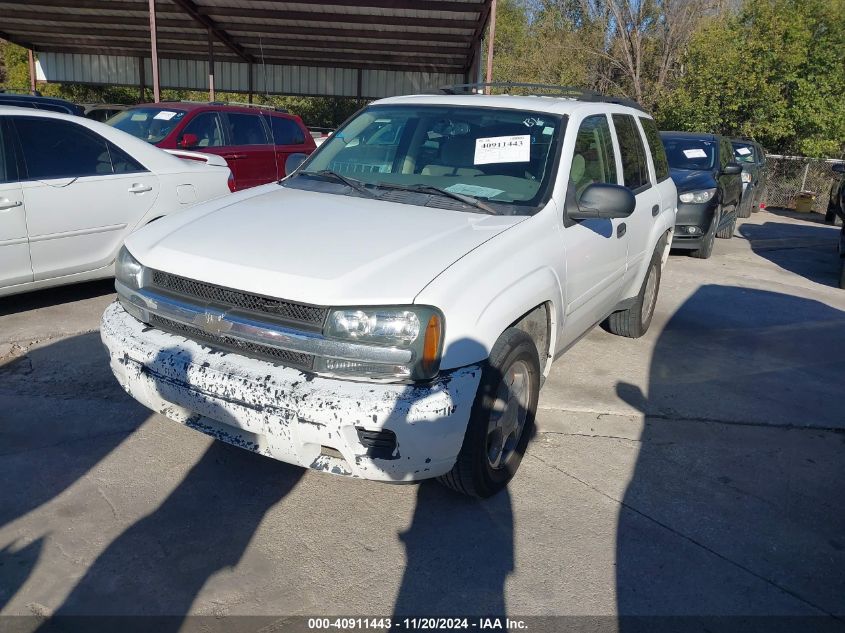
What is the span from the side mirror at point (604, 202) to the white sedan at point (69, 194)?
13.1 ft

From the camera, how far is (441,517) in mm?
3402

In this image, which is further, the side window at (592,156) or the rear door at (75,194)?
the rear door at (75,194)

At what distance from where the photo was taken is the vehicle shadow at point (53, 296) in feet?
19.9

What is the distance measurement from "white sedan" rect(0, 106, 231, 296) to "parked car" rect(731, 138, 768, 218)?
37.9ft

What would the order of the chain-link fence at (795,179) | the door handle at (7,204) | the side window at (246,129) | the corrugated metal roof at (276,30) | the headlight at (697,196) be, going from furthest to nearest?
1. the chain-link fence at (795,179)
2. the corrugated metal roof at (276,30)
3. the headlight at (697,196)
4. the side window at (246,129)
5. the door handle at (7,204)

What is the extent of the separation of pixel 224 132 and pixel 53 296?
3.98 metres

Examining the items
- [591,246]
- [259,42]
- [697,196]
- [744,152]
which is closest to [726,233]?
[744,152]

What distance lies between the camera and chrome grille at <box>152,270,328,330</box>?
290 centimetres

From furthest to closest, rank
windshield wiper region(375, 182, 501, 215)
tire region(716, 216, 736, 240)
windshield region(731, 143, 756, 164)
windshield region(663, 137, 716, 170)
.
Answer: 1. windshield region(731, 143, 756, 164)
2. tire region(716, 216, 736, 240)
3. windshield region(663, 137, 716, 170)
4. windshield wiper region(375, 182, 501, 215)

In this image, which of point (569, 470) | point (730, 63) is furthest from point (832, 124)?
point (569, 470)

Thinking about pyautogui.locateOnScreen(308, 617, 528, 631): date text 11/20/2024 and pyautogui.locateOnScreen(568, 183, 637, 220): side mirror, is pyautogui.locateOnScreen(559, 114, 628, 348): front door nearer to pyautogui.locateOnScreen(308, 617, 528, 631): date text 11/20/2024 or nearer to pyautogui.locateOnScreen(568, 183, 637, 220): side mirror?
pyautogui.locateOnScreen(568, 183, 637, 220): side mirror

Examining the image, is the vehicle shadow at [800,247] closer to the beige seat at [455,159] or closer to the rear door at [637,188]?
the rear door at [637,188]

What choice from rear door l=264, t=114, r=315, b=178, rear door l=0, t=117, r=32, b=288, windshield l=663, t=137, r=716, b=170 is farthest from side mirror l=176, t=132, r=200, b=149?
windshield l=663, t=137, r=716, b=170

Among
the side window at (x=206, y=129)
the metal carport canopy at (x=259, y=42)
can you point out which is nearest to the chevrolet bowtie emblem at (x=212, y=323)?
the side window at (x=206, y=129)
